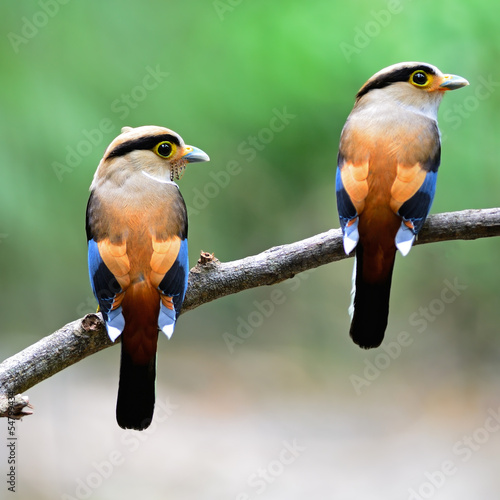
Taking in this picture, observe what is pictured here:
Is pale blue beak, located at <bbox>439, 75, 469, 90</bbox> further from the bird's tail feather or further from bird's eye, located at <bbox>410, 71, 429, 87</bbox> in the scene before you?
the bird's tail feather

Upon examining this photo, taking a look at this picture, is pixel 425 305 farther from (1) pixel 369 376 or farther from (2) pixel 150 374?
(2) pixel 150 374

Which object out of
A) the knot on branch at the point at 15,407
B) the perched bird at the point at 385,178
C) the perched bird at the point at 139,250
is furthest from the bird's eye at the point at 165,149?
the knot on branch at the point at 15,407

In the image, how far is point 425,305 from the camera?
521cm

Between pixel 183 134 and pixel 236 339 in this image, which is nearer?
pixel 183 134

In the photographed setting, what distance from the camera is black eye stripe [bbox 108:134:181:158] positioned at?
5.59ft

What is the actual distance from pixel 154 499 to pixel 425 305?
2490 mm

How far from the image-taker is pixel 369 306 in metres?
1.74

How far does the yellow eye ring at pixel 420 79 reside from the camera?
1.84 meters

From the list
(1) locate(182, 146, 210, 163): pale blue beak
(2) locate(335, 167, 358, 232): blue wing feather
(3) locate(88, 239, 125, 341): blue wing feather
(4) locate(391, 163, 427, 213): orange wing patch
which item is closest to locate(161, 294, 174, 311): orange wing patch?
(3) locate(88, 239, 125, 341): blue wing feather

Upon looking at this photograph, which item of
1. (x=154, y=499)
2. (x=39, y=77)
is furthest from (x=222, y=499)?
(x=39, y=77)

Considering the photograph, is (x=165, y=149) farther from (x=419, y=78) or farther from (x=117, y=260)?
(x=419, y=78)

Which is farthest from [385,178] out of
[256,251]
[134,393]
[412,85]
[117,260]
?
[256,251]

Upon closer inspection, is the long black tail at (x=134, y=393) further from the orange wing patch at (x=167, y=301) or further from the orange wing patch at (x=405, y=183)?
the orange wing patch at (x=405, y=183)

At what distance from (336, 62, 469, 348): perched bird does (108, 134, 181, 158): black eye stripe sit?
1.49ft
